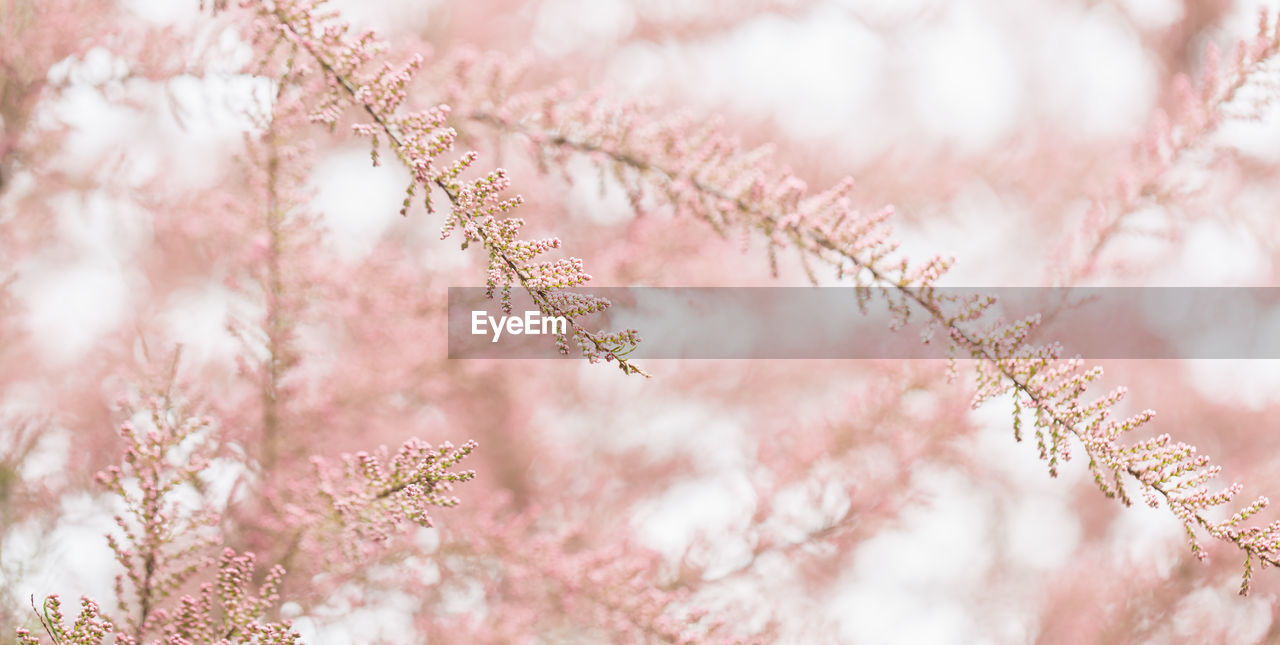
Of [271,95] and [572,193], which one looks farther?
[572,193]

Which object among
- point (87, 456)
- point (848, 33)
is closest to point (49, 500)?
point (87, 456)

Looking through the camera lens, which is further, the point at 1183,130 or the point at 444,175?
the point at 1183,130

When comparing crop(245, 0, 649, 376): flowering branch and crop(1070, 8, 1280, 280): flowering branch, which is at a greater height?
crop(1070, 8, 1280, 280): flowering branch

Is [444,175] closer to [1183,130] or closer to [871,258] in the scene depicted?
[871,258]

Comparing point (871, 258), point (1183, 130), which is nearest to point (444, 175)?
point (871, 258)

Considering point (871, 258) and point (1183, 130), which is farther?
point (1183, 130)

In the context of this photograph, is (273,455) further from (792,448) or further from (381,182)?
(381,182)

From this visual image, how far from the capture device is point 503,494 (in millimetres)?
582

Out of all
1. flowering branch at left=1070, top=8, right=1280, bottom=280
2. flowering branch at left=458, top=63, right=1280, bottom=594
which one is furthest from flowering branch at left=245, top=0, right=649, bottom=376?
flowering branch at left=1070, top=8, right=1280, bottom=280

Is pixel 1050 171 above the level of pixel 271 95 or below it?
above

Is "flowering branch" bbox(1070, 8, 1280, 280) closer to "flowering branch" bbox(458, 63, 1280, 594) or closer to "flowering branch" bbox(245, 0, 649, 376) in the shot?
"flowering branch" bbox(458, 63, 1280, 594)

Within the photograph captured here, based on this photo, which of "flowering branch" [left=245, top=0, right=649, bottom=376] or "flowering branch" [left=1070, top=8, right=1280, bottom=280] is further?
"flowering branch" [left=1070, top=8, right=1280, bottom=280]

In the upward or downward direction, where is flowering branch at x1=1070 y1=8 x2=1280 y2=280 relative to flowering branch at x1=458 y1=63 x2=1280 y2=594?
upward

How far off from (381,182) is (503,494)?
61 cm
